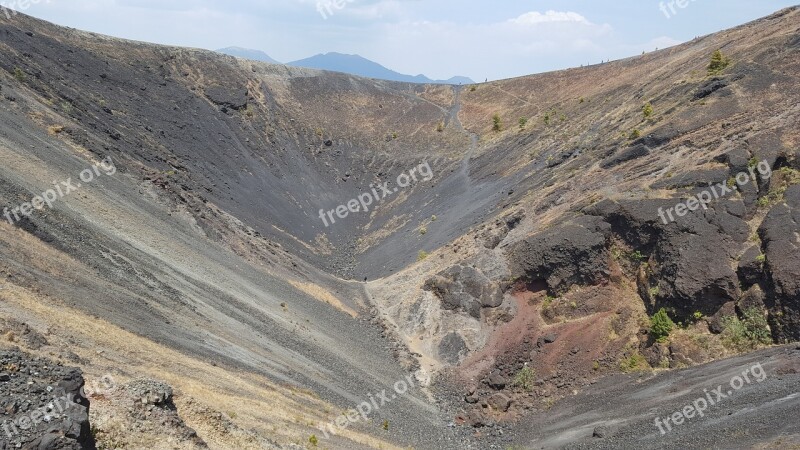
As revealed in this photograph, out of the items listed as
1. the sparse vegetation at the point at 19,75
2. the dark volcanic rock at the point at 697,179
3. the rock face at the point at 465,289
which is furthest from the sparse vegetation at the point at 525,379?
the sparse vegetation at the point at 19,75

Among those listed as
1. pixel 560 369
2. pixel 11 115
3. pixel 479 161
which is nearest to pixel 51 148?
pixel 11 115

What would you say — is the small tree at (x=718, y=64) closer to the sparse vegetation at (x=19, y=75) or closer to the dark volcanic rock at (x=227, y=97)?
the sparse vegetation at (x=19, y=75)

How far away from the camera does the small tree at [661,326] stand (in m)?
23.7

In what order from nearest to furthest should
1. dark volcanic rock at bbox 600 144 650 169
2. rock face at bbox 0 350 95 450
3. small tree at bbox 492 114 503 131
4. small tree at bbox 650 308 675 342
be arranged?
1. rock face at bbox 0 350 95 450
2. small tree at bbox 650 308 675 342
3. dark volcanic rock at bbox 600 144 650 169
4. small tree at bbox 492 114 503 131

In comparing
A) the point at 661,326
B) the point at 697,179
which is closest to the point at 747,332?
the point at 661,326

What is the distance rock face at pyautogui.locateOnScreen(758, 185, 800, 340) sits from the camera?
21188 millimetres

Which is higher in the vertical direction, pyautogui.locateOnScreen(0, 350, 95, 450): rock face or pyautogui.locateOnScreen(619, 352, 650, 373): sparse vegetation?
pyautogui.locateOnScreen(0, 350, 95, 450): rock face

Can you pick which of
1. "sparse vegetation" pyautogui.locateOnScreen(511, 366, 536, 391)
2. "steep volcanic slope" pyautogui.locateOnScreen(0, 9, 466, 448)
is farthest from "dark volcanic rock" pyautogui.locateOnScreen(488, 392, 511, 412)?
"steep volcanic slope" pyautogui.locateOnScreen(0, 9, 466, 448)

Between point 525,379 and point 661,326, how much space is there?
257 inches

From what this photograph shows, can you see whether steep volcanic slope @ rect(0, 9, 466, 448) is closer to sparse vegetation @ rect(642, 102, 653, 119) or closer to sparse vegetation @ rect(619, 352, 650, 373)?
sparse vegetation @ rect(619, 352, 650, 373)

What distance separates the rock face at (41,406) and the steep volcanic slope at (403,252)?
382 cm

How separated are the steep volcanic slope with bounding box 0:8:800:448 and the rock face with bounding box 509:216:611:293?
5.6 inches

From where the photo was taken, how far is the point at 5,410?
8844mm

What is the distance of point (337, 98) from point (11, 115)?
2044 inches
